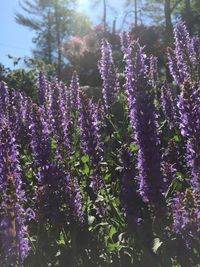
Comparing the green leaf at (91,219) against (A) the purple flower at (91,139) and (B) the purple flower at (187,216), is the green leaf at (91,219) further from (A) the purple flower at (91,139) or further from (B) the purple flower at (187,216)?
(B) the purple flower at (187,216)

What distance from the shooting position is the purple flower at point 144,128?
15.4 ft

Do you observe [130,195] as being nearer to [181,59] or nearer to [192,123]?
[192,123]

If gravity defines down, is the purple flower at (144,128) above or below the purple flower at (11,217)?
above

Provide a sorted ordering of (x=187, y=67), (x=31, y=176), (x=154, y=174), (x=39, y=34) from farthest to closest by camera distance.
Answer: (x=39, y=34) → (x=187, y=67) → (x=31, y=176) → (x=154, y=174)

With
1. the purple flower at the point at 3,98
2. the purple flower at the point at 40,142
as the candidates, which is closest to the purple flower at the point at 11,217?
the purple flower at the point at 40,142

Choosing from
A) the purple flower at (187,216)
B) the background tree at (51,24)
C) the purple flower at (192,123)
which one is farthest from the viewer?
the background tree at (51,24)

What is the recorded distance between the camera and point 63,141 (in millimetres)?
6078

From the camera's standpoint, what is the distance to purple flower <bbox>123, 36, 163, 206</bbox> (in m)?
4.70

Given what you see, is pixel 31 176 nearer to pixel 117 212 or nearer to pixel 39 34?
pixel 117 212

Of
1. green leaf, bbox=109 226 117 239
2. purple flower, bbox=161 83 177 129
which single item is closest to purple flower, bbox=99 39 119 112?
purple flower, bbox=161 83 177 129

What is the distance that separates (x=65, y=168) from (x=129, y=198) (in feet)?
3.09

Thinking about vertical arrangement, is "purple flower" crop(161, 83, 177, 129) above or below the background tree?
below

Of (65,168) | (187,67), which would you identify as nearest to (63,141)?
(65,168)

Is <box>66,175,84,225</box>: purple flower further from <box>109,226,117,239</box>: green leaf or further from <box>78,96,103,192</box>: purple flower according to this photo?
<box>78,96,103,192</box>: purple flower
